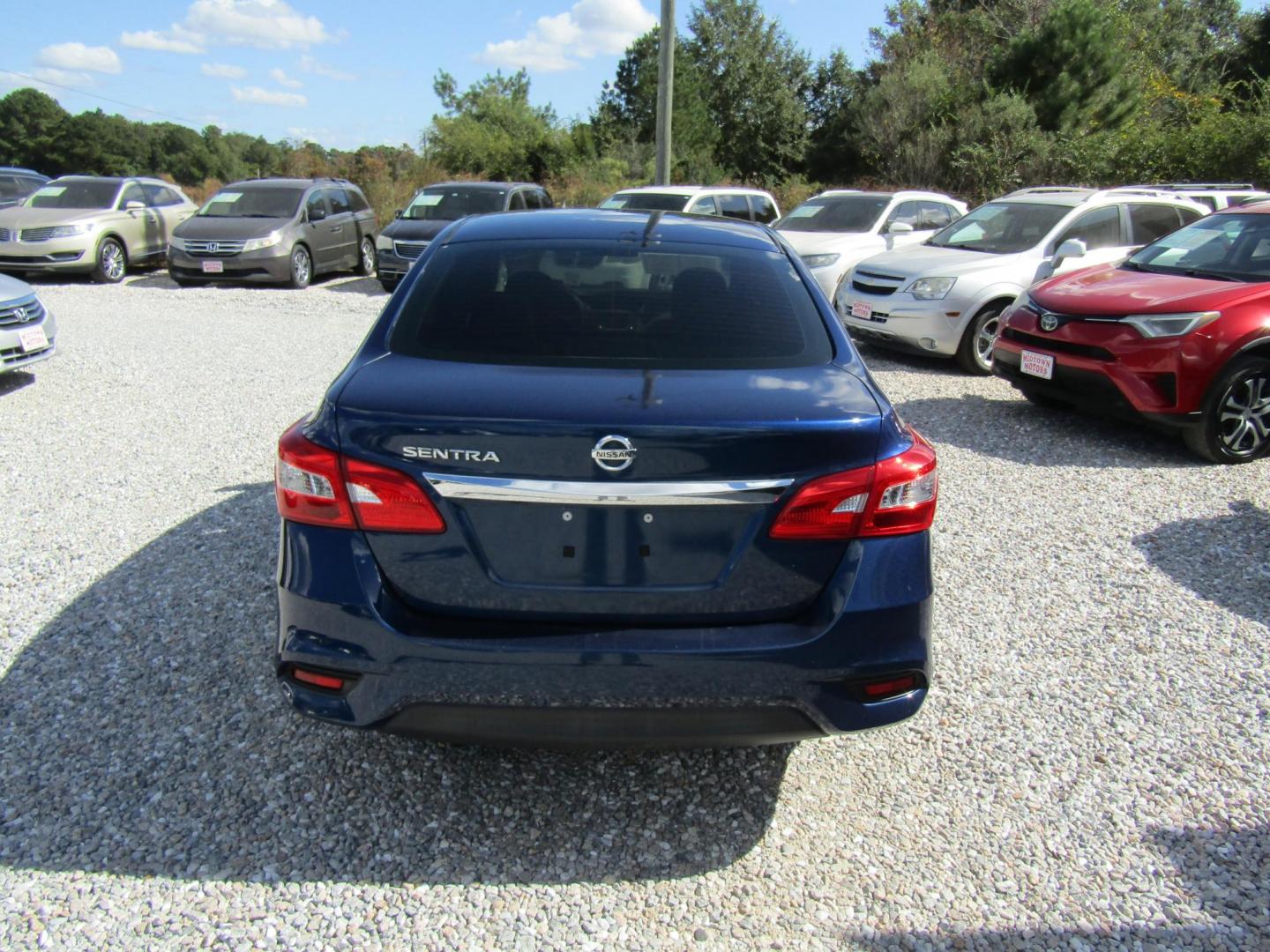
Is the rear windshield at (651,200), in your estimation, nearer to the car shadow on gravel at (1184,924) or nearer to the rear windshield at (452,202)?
the rear windshield at (452,202)

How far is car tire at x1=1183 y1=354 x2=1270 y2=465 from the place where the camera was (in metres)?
6.29

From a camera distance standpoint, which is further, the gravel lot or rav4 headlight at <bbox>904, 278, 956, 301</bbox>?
rav4 headlight at <bbox>904, 278, 956, 301</bbox>

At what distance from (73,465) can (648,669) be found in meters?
5.14

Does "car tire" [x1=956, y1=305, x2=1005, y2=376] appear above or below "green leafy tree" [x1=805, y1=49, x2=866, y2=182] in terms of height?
below

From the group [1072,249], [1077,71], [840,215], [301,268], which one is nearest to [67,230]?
[301,268]

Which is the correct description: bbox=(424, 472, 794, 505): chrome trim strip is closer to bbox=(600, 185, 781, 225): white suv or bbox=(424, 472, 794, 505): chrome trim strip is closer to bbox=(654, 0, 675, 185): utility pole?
bbox=(600, 185, 781, 225): white suv

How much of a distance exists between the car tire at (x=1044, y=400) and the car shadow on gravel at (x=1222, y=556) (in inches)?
70.3

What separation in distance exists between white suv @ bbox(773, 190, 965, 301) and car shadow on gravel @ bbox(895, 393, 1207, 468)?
11.9 ft

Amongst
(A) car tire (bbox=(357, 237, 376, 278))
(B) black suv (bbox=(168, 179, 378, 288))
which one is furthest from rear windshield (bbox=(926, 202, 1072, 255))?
(A) car tire (bbox=(357, 237, 376, 278))

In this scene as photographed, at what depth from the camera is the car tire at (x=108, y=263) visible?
49.5ft

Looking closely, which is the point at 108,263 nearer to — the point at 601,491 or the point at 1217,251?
the point at 1217,251

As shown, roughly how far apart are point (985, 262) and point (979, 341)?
31.6 inches

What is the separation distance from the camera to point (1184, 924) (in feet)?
7.91

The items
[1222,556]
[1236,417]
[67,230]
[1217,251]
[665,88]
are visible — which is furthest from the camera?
[665,88]
